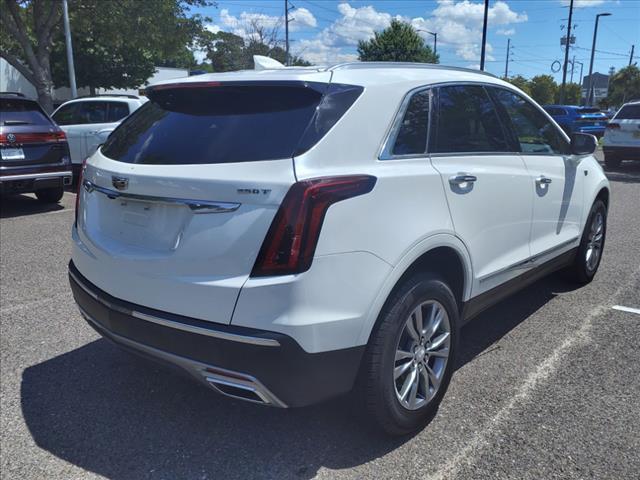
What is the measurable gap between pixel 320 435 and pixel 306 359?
31.7 inches

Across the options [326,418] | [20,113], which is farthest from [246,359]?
[20,113]

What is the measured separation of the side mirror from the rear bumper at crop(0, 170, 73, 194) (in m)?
7.18

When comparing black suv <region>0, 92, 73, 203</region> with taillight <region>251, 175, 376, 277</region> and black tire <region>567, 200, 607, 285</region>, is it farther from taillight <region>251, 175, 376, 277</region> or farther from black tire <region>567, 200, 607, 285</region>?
black tire <region>567, 200, 607, 285</region>

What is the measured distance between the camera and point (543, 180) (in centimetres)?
389

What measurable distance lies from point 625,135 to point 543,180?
11.9 m

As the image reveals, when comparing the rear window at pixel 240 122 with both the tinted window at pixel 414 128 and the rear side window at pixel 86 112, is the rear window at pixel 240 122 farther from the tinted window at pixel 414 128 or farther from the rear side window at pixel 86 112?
the rear side window at pixel 86 112

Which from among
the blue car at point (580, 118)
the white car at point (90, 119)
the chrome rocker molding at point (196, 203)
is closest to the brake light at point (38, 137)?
the white car at point (90, 119)

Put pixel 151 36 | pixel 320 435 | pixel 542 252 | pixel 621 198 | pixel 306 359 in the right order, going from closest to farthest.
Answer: pixel 306 359 → pixel 320 435 → pixel 542 252 → pixel 621 198 → pixel 151 36

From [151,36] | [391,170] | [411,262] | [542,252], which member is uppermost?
[151,36]

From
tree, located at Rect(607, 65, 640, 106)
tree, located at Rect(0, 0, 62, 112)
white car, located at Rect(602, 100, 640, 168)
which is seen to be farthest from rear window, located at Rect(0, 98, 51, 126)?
tree, located at Rect(607, 65, 640, 106)

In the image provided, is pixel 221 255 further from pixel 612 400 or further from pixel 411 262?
pixel 612 400

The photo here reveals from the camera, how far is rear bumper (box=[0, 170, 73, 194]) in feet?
25.9

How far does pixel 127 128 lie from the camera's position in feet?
10.4

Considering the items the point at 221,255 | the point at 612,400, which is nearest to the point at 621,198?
the point at 612,400
